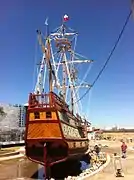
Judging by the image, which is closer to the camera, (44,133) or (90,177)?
(90,177)

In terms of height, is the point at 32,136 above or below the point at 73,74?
below

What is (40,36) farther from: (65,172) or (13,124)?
(13,124)

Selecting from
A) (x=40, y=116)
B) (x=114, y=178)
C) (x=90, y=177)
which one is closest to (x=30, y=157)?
(x=40, y=116)

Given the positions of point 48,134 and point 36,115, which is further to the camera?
point 36,115

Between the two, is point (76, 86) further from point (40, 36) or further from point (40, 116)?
point (40, 116)

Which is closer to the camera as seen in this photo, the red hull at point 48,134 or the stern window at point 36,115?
the red hull at point 48,134

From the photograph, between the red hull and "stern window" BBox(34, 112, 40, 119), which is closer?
the red hull

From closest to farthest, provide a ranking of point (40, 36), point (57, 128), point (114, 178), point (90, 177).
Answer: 1. point (114, 178)
2. point (90, 177)
3. point (57, 128)
4. point (40, 36)

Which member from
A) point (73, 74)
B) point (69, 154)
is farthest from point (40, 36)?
point (73, 74)

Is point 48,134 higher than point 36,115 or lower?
lower

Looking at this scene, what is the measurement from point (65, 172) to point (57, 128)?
187 inches

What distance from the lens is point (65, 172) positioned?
87.5 feet

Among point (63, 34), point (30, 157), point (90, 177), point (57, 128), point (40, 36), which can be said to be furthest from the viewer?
point (63, 34)

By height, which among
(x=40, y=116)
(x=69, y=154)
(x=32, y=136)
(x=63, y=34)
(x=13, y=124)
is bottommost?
(x=69, y=154)
